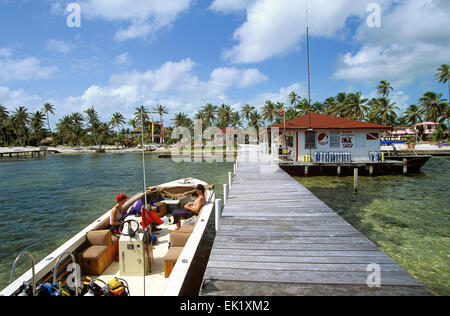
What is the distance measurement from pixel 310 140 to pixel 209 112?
55.8 metres

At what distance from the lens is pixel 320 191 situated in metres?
15.8

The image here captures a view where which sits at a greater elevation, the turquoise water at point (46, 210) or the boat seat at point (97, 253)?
the boat seat at point (97, 253)

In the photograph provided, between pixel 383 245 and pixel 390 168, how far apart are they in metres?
17.2

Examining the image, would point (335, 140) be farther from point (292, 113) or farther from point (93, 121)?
point (93, 121)

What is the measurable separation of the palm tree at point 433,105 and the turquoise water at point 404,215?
140 ft

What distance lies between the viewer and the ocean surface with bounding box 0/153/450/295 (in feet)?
25.0

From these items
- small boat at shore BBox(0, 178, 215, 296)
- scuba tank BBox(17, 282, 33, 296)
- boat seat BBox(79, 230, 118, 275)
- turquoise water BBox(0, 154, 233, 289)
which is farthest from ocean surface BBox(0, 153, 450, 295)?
scuba tank BBox(17, 282, 33, 296)

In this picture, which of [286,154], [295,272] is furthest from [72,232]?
[286,154]

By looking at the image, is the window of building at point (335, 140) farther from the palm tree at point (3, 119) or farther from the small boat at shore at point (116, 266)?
the palm tree at point (3, 119)

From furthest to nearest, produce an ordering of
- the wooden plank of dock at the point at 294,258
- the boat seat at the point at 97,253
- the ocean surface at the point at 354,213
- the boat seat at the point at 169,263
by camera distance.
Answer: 1. the ocean surface at the point at 354,213
2. the boat seat at the point at 97,253
3. the boat seat at the point at 169,263
4. the wooden plank of dock at the point at 294,258

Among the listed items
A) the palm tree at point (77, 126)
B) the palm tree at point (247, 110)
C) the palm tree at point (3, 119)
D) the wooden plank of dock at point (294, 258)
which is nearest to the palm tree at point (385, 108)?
the palm tree at point (247, 110)

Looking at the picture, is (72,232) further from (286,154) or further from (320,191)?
(286,154)

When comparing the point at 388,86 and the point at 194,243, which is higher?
the point at 388,86

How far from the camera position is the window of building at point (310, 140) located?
20.3m
